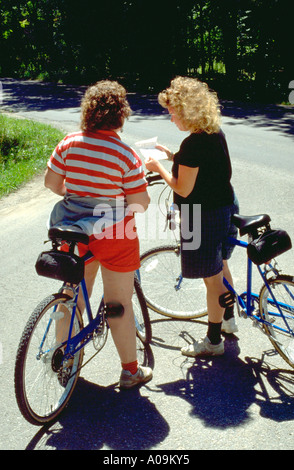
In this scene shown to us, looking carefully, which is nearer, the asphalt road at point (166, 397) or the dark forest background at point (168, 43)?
the asphalt road at point (166, 397)

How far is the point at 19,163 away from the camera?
9.16 m

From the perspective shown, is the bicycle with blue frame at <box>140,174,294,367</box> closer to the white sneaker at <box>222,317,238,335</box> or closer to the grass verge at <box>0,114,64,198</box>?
the white sneaker at <box>222,317,238,335</box>

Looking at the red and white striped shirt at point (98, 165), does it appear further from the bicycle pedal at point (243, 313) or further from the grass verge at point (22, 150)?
the grass verge at point (22, 150)

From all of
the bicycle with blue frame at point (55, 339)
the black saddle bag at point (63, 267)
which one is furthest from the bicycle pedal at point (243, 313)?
the black saddle bag at point (63, 267)

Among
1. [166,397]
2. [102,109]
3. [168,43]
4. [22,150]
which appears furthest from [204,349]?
[168,43]

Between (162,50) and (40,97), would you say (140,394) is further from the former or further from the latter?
(162,50)

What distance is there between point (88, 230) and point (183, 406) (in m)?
1.20

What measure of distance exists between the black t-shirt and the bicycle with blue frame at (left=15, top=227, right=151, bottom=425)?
745 mm

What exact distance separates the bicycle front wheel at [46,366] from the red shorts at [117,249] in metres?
0.30

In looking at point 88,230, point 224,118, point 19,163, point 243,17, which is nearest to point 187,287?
point 88,230

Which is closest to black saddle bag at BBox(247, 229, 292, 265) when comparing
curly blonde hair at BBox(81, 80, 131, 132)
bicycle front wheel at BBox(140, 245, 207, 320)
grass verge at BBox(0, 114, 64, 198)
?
bicycle front wheel at BBox(140, 245, 207, 320)

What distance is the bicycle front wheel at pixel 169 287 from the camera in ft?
12.8

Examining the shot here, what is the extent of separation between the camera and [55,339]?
2951 millimetres

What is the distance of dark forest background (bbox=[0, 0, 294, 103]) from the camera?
1758 centimetres
